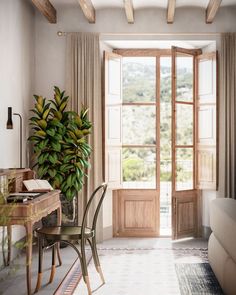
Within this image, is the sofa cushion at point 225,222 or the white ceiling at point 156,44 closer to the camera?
the sofa cushion at point 225,222

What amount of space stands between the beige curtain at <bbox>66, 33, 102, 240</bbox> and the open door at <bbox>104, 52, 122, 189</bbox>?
0.16 meters

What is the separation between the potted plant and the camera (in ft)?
19.4

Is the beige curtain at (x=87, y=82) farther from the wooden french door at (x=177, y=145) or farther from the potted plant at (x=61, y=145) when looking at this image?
the potted plant at (x=61, y=145)

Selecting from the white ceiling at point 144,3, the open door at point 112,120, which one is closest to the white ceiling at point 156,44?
the open door at point 112,120

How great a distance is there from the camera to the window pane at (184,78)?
21.8ft

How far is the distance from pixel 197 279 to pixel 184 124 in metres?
2.65

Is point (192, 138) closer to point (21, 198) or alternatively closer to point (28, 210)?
point (21, 198)

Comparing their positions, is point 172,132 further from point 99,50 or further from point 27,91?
point 27,91

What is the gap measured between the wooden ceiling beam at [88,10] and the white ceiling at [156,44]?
356mm

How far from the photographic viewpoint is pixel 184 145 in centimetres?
670

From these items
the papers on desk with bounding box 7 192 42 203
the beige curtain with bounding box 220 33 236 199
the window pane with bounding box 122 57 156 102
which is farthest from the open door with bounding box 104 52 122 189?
the papers on desk with bounding box 7 192 42 203

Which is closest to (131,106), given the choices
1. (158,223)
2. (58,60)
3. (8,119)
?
(58,60)

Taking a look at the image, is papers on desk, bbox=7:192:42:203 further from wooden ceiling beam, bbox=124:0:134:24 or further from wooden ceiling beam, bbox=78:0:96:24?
wooden ceiling beam, bbox=124:0:134:24

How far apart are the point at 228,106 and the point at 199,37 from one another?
1025 mm
